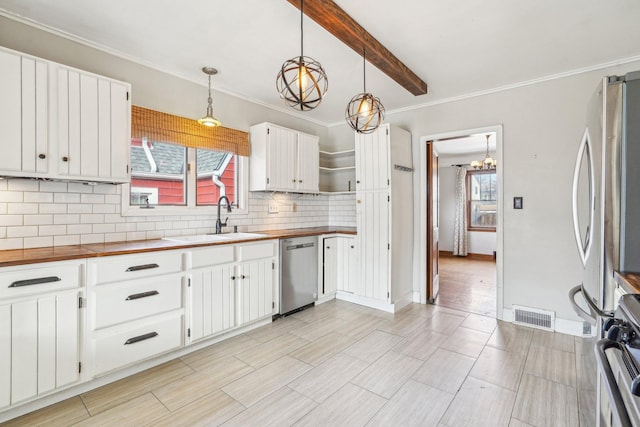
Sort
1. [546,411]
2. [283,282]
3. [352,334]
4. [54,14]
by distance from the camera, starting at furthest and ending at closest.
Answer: [283,282], [352,334], [54,14], [546,411]

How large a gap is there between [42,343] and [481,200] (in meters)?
8.08

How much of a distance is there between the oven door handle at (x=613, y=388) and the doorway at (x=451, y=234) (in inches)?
101

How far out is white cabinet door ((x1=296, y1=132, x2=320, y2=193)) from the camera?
3941mm

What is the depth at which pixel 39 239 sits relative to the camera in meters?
2.23

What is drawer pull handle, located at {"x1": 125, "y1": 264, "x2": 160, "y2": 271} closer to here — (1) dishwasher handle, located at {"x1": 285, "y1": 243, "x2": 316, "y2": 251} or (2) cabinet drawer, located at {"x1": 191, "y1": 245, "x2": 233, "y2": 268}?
(2) cabinet drawer, located at {"x1": 191, "y1": 245, "x2": 233, "y2": 268}

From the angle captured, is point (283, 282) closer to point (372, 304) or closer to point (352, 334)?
point (352, 334)

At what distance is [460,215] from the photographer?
745 centimetres

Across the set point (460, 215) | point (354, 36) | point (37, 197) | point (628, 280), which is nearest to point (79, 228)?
point (37, 197)

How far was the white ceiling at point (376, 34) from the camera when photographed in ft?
6.68

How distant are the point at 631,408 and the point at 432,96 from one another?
11.2 ft

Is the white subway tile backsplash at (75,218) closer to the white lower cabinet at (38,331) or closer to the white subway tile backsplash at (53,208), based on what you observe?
the white subway tile backsplash at (53,208)

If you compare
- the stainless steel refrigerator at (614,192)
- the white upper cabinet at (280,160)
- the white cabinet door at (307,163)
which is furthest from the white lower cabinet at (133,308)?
the stainless steel refrigerator at (614,192)

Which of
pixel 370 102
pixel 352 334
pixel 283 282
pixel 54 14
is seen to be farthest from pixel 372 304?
pixel 54 14

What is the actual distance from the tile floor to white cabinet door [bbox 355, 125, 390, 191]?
1669 millimetres
